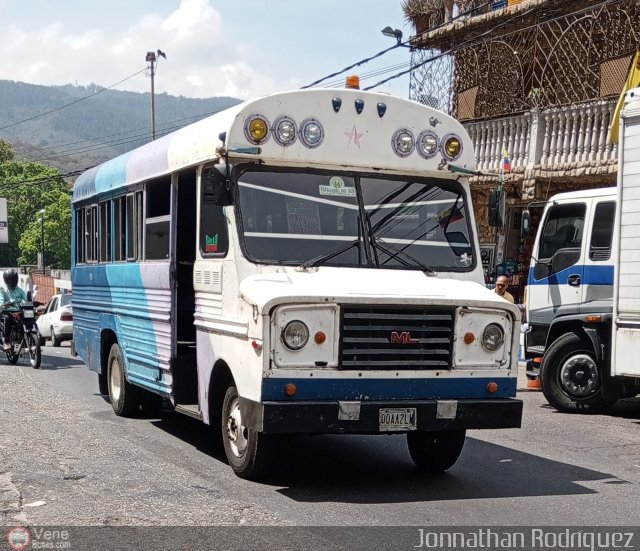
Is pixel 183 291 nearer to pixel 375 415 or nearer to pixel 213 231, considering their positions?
pixel 213 231

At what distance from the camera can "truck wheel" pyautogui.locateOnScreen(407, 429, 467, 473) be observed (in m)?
8.30

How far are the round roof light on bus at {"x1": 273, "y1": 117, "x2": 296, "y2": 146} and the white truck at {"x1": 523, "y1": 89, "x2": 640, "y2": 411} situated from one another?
13.4ft

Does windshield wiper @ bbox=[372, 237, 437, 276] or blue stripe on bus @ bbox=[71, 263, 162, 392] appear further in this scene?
blue stripe on bus @ bbox=[71, 263, 162, 392]

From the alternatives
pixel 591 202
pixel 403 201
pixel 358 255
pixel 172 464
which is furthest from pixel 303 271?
pixel 591 202

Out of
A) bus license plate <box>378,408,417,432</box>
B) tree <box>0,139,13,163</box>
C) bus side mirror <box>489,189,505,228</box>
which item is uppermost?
tree <box>0,139,13,163</box>

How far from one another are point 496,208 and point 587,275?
3.60 metres

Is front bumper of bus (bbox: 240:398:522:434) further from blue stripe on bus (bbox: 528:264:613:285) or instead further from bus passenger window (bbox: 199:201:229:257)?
blue stripe on bus (bbox: 528:264:613:285)

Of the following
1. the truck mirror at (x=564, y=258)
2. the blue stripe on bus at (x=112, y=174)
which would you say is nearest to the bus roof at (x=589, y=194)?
the truck mirror at (x=564, y=258)

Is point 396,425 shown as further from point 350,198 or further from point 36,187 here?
point 36,187

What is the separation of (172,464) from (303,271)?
204 cm

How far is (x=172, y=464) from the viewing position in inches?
333

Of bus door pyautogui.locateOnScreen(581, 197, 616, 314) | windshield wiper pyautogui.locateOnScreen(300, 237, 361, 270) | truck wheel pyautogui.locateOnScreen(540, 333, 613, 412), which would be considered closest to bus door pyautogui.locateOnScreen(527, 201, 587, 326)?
bus door pyautogui.locateOnScreen(581, 197, 616, 314)

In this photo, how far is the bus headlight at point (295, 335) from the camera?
23.2 feet

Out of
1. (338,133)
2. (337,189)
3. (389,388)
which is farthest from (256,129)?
(389,388)
